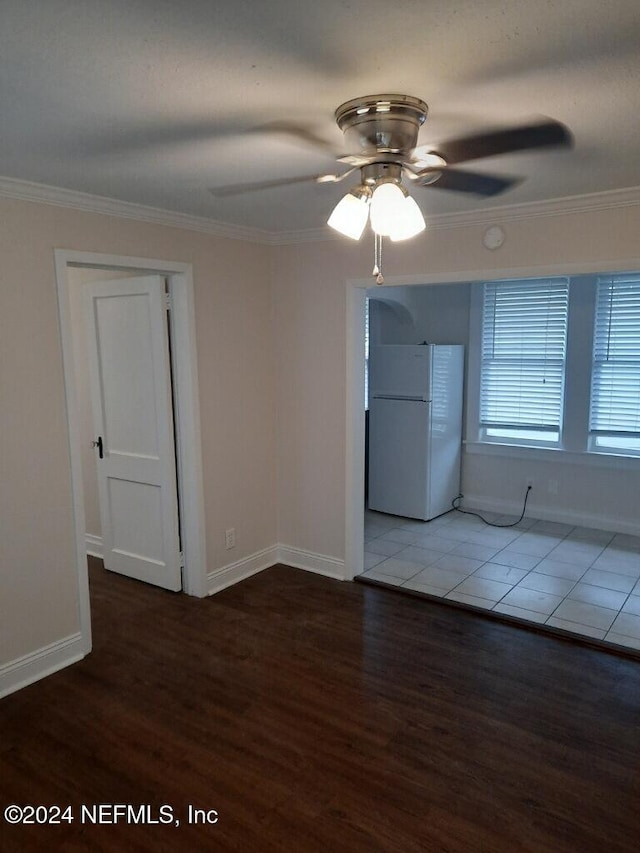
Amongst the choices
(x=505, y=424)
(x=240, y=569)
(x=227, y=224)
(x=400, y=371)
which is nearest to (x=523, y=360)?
(x=505, y=424)

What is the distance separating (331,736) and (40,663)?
5.00 ft

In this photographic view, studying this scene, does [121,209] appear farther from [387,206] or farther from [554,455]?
[554,455]

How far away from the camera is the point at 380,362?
17.4 feet

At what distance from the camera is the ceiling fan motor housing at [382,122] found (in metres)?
1.64

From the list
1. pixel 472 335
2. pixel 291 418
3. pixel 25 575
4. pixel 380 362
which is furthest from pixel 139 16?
pixel 472 335

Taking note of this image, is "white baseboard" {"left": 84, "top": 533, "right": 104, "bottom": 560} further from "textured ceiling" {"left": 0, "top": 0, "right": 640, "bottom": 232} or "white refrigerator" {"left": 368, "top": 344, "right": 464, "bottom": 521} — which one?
"textured ceiling" {"left": 0, "top": 0, "right": 640, "bottom": 232}

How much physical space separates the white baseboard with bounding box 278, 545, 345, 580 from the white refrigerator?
54.9 inches

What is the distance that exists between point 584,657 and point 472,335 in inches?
127

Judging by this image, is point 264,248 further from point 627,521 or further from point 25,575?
point 627,521

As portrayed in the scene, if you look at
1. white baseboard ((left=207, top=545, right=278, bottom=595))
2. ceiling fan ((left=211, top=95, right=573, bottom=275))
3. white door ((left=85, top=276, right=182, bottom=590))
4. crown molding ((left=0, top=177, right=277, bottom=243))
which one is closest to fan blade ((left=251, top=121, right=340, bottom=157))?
ceiling fan ((left=211, top=95, right=573, bottom=275))

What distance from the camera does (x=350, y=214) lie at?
185 centimetres

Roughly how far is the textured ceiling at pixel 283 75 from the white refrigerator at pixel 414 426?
280 centimetres

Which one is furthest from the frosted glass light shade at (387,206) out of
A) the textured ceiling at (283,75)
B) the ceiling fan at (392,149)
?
the textured ceiling at (283,75)

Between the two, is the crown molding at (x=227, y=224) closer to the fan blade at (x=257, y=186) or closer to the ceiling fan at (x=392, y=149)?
the fan blade at (x=257, y=186)
